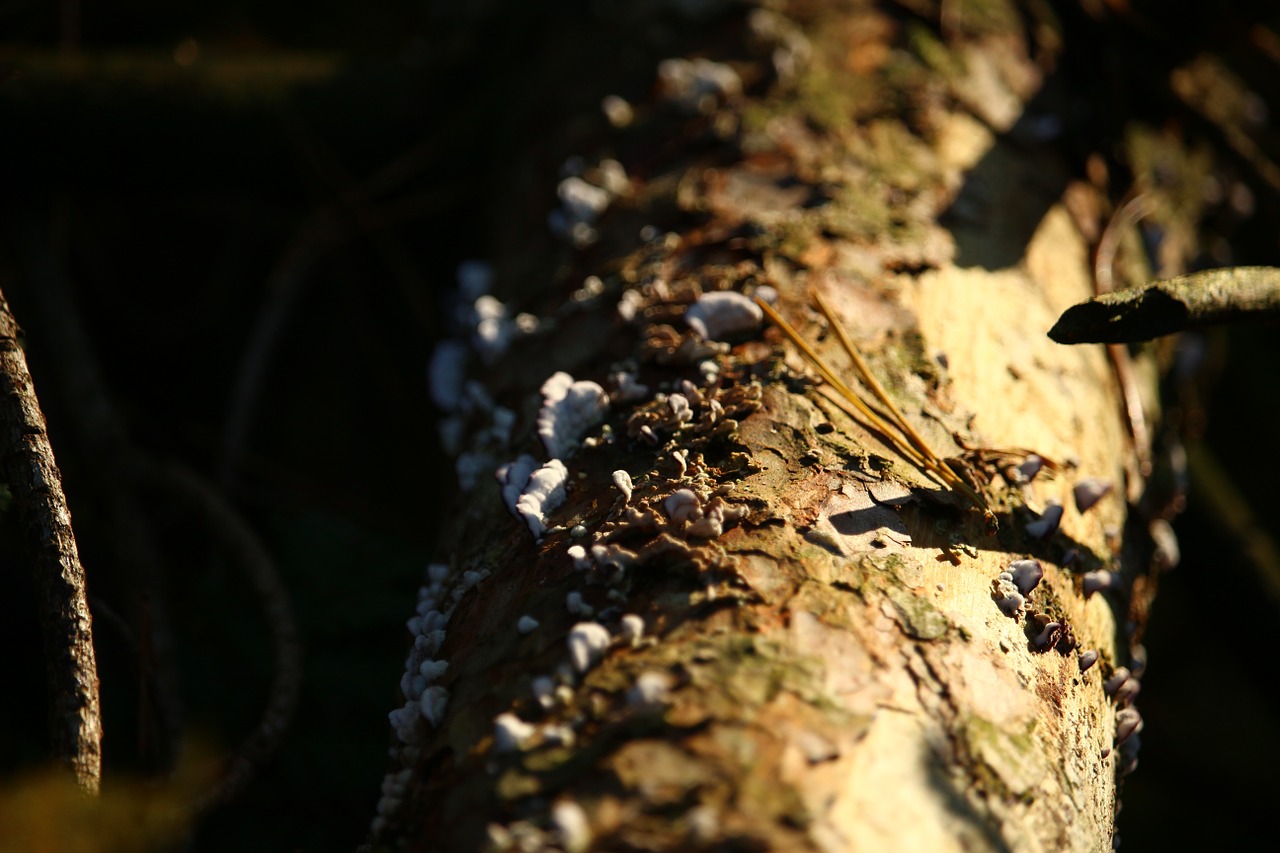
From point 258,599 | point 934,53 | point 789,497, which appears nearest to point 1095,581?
point 789,497

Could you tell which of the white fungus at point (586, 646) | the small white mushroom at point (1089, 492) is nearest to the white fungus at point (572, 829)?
the white fungus at point (586, 646)

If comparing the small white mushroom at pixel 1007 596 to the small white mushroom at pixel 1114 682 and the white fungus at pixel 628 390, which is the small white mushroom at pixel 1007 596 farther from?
the white fungus at pixel 628 390

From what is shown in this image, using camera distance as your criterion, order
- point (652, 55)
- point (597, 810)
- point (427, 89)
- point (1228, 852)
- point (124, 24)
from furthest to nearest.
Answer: point (124, 24)
point (1228, 852)
point (427, 89)
point (652, 55)
point (597, 810)

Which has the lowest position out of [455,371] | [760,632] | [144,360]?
[760,632]

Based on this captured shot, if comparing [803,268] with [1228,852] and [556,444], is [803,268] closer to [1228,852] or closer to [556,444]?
[556,444]

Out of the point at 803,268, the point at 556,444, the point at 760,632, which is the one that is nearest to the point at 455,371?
the point at 556,444

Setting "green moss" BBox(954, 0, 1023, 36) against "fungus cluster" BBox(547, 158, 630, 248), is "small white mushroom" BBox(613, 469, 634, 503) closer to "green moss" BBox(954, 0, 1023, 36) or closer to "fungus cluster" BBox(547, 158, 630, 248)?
"fungus cluster" BBox(547, 158, 630, 248)
